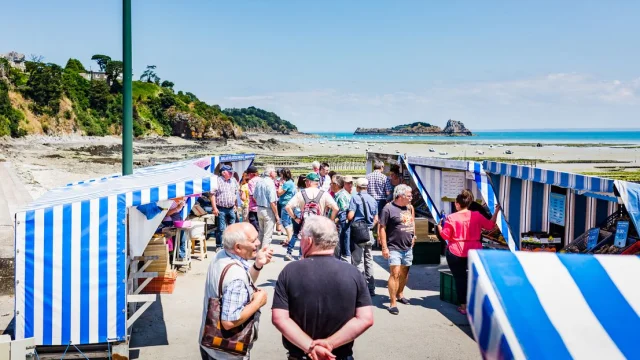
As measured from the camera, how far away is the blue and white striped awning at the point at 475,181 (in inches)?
317

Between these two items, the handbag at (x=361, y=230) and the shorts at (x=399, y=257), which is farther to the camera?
the handbag at (x=361, y=230)

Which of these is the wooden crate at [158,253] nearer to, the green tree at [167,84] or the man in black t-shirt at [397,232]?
the man in black t-shirt at [397,232]

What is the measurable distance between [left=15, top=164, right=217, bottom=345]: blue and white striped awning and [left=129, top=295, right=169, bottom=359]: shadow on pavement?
0.75 m

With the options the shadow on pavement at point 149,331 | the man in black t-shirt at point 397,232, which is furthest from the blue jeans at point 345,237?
the shadow on pavement at point 149,331

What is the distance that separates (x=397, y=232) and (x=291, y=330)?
A: 398 cm

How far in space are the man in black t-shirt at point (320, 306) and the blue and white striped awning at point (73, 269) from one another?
2.53m

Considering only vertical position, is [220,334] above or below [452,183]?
below

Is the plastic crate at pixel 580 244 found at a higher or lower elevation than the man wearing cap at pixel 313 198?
lower

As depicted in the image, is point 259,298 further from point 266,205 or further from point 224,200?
point 224,200

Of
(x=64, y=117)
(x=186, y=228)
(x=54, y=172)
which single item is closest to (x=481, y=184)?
(x=186, y=228)

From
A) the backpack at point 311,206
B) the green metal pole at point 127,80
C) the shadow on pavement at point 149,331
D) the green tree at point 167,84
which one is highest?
the green tree at point 167,84


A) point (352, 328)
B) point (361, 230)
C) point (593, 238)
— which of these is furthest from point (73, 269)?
point (593, 238)

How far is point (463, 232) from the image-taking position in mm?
6934

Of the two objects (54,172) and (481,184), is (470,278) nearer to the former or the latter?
(481,184)
